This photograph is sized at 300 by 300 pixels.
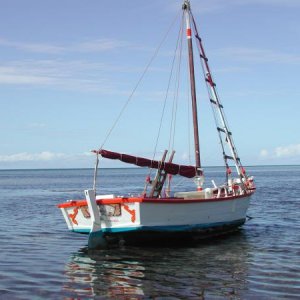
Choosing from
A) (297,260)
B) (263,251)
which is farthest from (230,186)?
→ (297,260)

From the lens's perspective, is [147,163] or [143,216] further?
[147,163]

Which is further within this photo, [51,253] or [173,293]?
[51,253]

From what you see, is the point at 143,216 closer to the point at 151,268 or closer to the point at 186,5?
the point at 151,268

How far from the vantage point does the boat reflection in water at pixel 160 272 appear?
49.2ft

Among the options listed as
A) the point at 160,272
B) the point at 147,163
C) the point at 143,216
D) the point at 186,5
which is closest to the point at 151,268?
the point at 160,272

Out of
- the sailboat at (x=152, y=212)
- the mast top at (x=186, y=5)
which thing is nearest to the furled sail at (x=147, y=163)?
the sailboat at (x=152, y=212)

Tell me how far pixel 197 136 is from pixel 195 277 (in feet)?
40.5

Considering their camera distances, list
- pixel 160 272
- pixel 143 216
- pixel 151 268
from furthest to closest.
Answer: pixel 143 216 → pixel 151 268 → pixel 160 272

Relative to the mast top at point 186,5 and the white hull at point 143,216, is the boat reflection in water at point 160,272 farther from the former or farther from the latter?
the mast top at point 186,5

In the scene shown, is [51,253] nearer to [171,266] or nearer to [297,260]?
[171,266]

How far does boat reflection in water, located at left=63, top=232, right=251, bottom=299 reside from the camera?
14984mm

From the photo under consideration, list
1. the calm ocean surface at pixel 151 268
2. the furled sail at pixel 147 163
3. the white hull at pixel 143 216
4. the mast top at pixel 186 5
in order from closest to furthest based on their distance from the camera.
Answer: the calm ocean surface at pixel 151 268 → the white hull at pixel 143 216 → the furled sail at pixel 147 163 → the mast top at pixel 186 5

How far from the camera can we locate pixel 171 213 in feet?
71.8

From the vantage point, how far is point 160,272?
A: 690 inches
